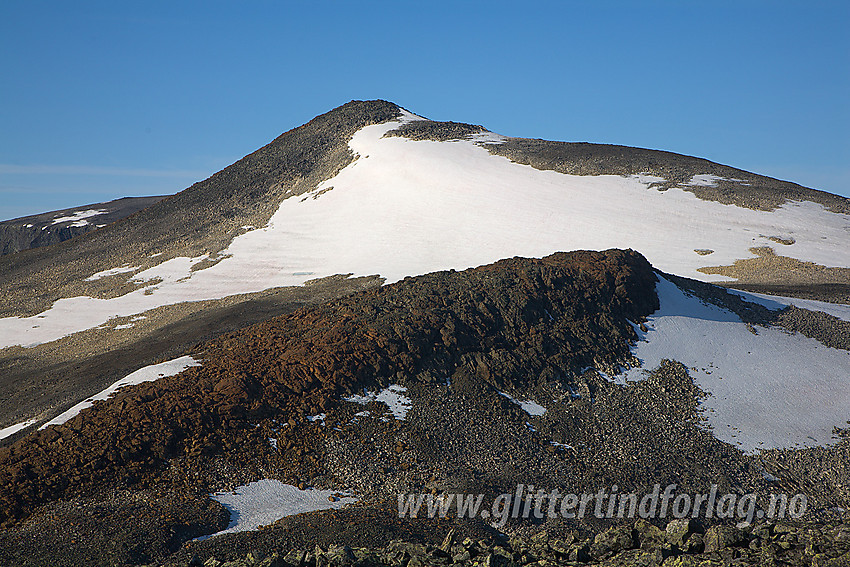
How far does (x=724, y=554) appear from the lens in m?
8.98

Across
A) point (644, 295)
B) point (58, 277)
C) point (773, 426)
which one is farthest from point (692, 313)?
point (58, 277)

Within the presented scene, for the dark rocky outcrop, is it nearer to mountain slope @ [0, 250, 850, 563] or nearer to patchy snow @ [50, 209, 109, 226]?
mountain slope @ [0, 250, 850, 563]

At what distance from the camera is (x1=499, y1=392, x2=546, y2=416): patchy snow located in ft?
56.4

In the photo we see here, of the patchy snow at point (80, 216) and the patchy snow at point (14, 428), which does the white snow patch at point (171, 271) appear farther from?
the patchy snow at point (80, 216)

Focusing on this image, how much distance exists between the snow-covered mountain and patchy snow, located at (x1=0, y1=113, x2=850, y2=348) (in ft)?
0.71

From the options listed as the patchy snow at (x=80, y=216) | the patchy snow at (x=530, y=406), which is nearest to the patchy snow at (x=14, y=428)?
the patchy snow at (x=530, y=406)

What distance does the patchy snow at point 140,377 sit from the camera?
52.5ft

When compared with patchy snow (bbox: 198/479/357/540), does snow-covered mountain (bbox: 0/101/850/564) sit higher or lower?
higher

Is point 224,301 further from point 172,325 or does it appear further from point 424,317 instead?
point 424,317

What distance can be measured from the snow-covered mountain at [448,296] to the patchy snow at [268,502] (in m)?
0.51

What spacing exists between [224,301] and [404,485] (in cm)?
2514

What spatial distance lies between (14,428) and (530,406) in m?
15.3

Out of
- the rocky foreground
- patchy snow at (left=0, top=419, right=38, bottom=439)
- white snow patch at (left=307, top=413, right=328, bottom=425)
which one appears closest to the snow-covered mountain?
white snow patch at (left=307, top=413, right=328, bottom=425)

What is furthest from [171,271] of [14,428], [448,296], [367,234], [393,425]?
[393,425]
